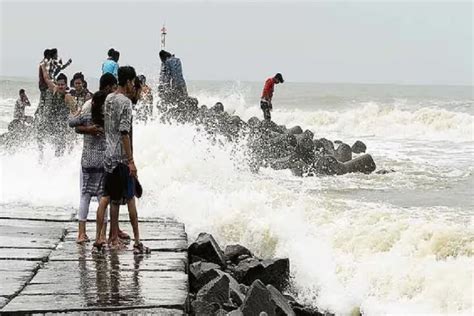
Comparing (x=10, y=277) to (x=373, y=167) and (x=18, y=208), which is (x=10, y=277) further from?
(x=373, y=167)

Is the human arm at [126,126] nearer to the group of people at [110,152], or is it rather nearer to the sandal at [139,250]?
the group of people at [110,152]

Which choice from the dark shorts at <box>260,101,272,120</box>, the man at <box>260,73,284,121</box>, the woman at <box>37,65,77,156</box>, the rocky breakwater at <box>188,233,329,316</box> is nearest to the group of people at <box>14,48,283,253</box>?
the rocky breakwater at <box>188,233,329,316</box>

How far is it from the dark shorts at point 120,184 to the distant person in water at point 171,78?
8500 mm

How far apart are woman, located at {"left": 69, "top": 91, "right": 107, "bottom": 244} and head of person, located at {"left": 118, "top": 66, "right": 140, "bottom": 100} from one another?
1.02ft

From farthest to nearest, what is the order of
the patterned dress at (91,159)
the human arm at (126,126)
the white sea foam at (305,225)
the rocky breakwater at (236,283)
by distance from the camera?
the white sea foam at (305,225) < the patterned dress at (91,159) < the human arm at (126,126) < the rocky breakwater at (236,283)

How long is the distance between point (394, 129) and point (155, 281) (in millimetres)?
28497

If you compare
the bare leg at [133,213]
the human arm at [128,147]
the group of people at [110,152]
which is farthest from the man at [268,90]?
the human arm at [128,147]

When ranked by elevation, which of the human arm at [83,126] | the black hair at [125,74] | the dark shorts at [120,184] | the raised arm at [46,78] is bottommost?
the dark shorts at [120,184]

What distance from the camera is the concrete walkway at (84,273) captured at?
18.2 feet

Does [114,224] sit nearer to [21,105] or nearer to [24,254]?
[24,254]

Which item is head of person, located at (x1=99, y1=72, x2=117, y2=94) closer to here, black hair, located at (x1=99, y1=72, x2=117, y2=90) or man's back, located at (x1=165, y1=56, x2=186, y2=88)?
black hair, located at (x1=99, y1=72, x2=117, y2=90)

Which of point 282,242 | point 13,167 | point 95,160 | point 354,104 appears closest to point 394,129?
point 354,104

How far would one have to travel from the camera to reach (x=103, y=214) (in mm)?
7113

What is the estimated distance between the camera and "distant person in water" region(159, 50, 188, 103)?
15328 mm
